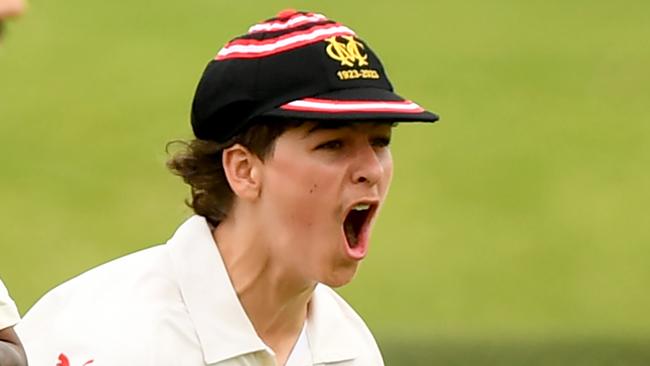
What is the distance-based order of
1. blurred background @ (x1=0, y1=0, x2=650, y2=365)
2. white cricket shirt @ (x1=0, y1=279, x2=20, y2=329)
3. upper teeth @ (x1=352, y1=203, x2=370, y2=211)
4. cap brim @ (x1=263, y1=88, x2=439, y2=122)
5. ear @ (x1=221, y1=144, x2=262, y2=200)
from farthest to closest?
blurred background @ (x1=0, y1=0, x2=650, y2=365) → ear @ (x1=221, y1=144, x2=262, y2=200) → upper teeth @ (x1=352, y1=203, x2=370, y2=211) → cap brim @ (x1=263, y1=88, x2=439, y2=122) → white cricket shirt @ (x1=0, y1=279, x2=20, y2=329)

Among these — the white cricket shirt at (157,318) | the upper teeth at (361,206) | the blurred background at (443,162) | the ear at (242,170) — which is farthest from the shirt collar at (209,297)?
the blurred background at (443,162)

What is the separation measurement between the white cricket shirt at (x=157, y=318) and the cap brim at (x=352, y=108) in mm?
494

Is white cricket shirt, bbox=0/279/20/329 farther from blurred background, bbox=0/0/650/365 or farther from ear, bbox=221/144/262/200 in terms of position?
blurred background, bbox=0/0/650/365

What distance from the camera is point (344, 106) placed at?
5.13m

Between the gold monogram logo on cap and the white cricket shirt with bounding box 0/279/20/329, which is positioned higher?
the gold monogram logo on cap

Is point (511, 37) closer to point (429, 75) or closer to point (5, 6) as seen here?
point (429, 75)

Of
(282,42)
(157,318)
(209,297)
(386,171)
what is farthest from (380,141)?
(157,318)

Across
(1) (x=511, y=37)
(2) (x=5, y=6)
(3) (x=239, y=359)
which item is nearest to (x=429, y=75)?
(1) (x=511, y=37)

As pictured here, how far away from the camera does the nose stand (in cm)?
520

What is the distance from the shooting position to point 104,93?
15023 millimetres

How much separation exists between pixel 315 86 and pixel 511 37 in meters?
10.9

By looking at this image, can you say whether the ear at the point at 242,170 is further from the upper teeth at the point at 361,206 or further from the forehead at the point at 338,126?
the upper teeth at the point at 361,206

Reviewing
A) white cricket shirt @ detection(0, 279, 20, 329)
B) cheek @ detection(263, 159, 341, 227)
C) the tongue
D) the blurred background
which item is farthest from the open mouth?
the blurred background

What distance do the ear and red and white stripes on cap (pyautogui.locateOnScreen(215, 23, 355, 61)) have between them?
0.24 m
